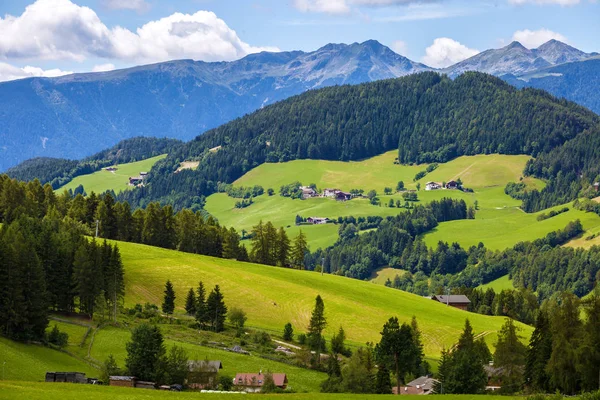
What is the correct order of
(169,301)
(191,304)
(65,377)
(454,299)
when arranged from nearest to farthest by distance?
1. (65,377)
2. (169,301)
3. (191,304)
4. (454,299)

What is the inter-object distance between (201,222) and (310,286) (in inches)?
1336

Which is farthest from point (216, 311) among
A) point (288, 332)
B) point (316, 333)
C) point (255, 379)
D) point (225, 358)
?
point (255, 379)

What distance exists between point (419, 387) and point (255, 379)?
19680 mm

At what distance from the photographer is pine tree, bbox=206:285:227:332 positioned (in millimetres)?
111125

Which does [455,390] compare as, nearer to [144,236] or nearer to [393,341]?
[393,341]

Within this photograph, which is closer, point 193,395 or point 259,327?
point 193,395

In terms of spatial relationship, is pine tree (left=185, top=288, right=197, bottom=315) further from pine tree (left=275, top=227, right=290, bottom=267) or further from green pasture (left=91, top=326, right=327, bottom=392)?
pine tree (left=275, top=227, right=290, bottom=267)

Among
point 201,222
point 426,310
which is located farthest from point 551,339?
point 201,222

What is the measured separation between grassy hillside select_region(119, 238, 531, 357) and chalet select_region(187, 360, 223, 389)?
32401 mm

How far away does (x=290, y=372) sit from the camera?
93562mm

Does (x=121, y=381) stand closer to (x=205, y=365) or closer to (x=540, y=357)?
(x=205, y=365)

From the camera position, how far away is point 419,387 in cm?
9238

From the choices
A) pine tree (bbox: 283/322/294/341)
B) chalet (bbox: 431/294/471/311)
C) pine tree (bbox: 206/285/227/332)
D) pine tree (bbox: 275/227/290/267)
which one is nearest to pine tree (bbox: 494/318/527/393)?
pine tree (bbox: 283/322/294/341)

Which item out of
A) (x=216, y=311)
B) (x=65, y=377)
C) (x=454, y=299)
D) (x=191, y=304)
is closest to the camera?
(x=65, y=377)
